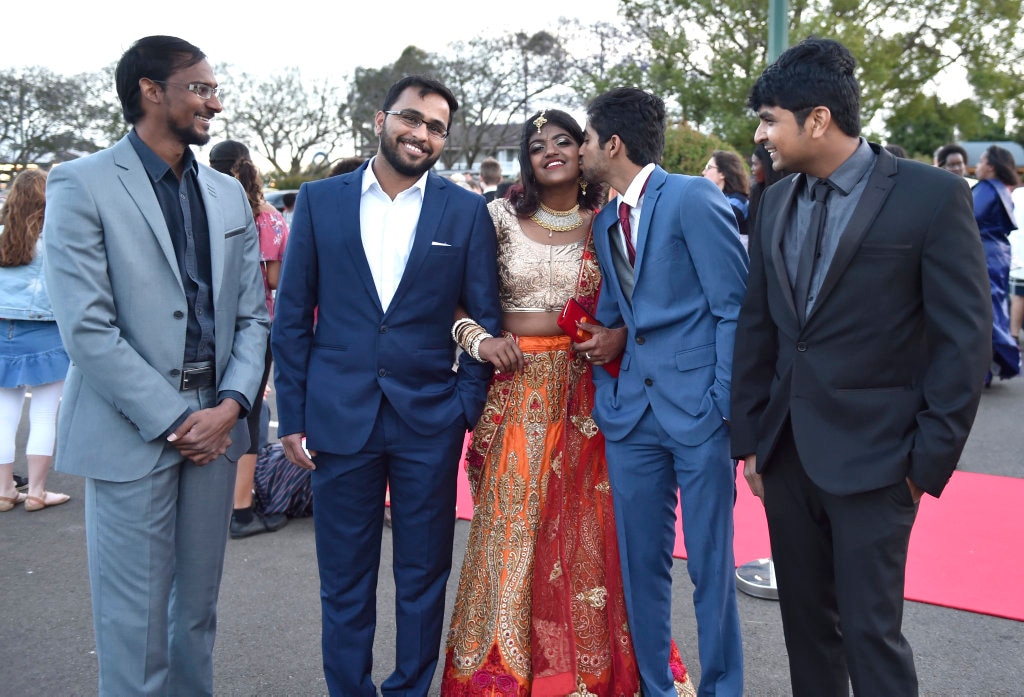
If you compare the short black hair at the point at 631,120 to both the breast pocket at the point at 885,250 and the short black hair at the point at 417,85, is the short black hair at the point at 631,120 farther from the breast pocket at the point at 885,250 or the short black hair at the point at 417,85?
the breast pocket at the point at 885,250

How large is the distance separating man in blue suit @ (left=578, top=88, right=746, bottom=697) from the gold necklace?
0.20 m

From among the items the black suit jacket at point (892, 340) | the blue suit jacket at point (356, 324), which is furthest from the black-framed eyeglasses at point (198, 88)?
the black suit jacket at point (892, 340)

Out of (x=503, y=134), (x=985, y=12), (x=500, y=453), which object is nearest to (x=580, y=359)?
(x=500, y=453)

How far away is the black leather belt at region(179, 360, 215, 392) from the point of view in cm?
262

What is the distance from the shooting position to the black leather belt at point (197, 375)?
2623 millimetres

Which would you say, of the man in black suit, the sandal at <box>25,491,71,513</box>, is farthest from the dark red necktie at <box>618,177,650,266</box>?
the sandal at <box>25,491,71,513</box>

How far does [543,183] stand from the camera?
10.5ft

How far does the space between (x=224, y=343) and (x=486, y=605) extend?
1.33 m

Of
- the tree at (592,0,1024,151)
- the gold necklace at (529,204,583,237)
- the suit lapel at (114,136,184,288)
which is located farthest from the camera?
the tree at (592,0,1024,151)

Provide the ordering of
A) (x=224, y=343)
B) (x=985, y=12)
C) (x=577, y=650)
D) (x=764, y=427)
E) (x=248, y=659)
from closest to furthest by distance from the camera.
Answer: (x=764, y=427), (x=224, y=343), (x=577, y=650), (x=248, y=659), (x=985, y=12)

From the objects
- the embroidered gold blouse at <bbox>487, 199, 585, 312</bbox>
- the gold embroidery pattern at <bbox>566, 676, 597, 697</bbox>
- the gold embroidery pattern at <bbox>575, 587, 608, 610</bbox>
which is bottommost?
the gold embroidery pattern at <bbox>566, 676, 597, 697</bbox>

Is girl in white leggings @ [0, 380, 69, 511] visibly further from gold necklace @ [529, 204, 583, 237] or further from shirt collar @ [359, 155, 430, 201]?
gold necklace @ [529, 204, 583, 237]

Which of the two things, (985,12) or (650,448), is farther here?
(985,12)

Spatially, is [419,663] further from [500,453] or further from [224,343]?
[224,343]
